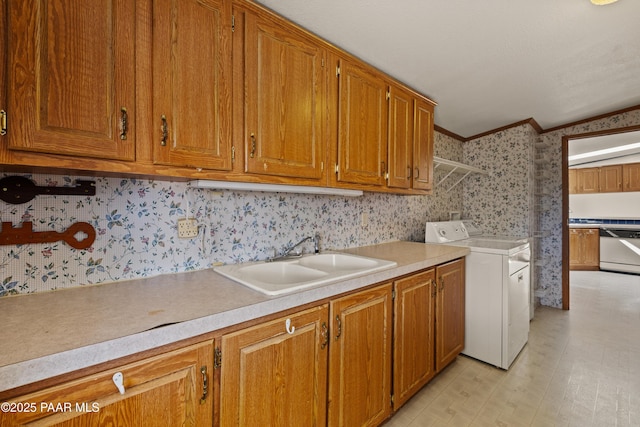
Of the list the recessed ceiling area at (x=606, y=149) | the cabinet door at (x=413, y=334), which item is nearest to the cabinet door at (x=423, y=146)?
the cabinet door at (x=413, y=334)

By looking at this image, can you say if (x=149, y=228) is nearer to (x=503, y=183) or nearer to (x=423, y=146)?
(x=423, y=146)

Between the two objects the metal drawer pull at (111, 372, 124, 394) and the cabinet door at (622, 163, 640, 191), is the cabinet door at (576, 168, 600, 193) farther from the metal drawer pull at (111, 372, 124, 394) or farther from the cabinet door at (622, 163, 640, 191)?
the metal drawer pull at (111, 372, 124, 394)

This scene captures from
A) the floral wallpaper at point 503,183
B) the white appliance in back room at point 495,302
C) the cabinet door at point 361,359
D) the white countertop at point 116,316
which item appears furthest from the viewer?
the floral wallpaper at point 503,183

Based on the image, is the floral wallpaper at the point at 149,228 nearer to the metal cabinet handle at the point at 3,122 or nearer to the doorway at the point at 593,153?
the metal cabinet handle at the point at 3,122

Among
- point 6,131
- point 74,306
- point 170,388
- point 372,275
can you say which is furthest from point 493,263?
point 6,131

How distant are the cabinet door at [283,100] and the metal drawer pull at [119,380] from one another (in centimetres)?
86

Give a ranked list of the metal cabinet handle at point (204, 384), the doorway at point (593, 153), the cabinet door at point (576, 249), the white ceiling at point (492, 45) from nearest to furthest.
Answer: the metal cabinet handle at point (204, 384)
the white ceiling at point (492, 45)
the doorway at point (593, 153)
the cabinet door at point (576, 249)

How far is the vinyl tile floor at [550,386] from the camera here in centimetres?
171

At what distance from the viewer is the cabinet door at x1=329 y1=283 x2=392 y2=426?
1308mm

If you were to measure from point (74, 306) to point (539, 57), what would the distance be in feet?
10.0

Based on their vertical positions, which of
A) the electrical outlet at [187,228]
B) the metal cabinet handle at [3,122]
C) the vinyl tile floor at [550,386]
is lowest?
the vinyl tile floor at [550,386]

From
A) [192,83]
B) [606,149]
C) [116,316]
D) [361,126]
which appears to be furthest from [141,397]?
[606,149]

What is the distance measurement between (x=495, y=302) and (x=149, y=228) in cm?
241

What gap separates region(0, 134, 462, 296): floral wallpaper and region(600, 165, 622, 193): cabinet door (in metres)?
6.91
